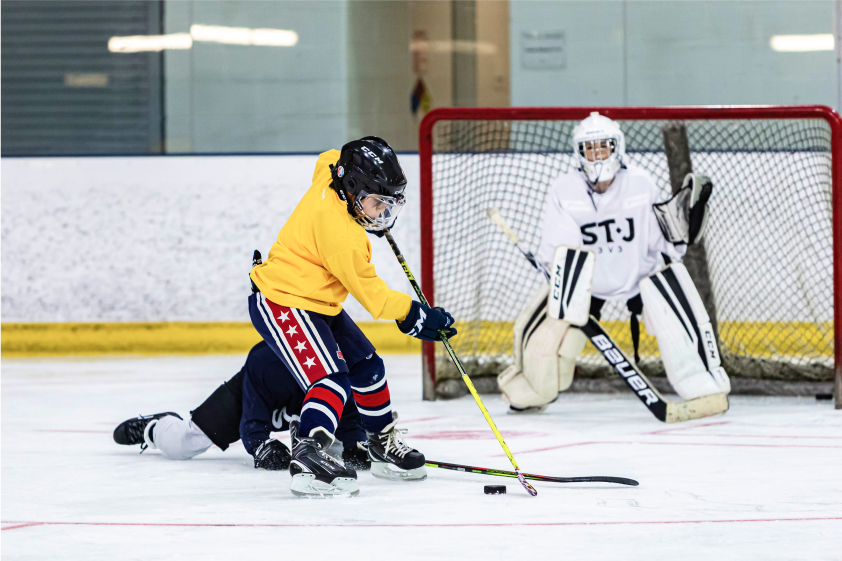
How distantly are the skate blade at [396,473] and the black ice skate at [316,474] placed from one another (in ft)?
0.68

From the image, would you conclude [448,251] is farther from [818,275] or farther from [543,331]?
[818,275]

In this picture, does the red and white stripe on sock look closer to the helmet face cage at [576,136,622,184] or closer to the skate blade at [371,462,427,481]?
the skate blade at [371,462,427,481]

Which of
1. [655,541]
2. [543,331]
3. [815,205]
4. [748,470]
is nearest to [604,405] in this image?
[543,331]

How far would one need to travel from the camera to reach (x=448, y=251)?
507 cm

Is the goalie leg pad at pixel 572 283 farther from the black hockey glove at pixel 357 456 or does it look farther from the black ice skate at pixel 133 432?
the black ice skate at pixel 133 432

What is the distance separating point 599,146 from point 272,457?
66.9 inches

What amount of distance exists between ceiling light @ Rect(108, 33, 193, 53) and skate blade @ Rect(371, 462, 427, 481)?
407 centimetres

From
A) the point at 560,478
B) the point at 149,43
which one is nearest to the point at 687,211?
the point at 560,478

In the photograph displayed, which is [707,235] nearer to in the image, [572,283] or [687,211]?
[687,211]

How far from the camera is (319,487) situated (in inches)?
86.2

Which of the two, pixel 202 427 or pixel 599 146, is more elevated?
pixel 599 146

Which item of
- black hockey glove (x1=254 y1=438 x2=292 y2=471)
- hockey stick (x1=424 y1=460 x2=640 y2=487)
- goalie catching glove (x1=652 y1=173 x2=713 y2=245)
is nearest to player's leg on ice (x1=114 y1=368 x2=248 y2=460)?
black hockey glove (x1=254 y1=438 x2=292 y2=471)

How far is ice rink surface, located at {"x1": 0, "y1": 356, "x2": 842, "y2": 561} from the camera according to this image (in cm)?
174

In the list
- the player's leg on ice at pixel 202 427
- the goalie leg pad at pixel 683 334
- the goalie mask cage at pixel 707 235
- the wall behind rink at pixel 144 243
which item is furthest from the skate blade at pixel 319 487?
the wall behind rink at pixel 144 243
